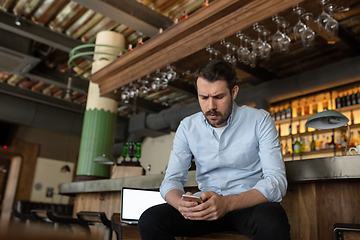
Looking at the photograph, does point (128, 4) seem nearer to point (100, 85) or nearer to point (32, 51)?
point (100, 85)

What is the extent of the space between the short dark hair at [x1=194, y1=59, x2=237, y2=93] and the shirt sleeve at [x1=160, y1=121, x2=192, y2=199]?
0.27 meters

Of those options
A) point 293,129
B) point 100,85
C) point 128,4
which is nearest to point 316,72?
point 293,129

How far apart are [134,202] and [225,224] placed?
708 mm

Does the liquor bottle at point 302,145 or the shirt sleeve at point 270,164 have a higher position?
the liquor bottle at point 302,145

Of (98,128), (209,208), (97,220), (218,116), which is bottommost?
(97,220)

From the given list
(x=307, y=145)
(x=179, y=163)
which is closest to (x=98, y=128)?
(x=307, y=145)

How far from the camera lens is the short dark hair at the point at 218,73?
1420 mm

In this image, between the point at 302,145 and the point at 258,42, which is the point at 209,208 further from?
the point at 302,145

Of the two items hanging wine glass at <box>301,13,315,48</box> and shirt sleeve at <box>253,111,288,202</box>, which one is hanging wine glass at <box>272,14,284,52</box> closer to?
hanging wine glass at <box>301,13,315,48</box>

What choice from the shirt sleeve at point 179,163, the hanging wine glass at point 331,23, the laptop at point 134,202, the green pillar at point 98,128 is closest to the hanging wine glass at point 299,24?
the hanging wine glass at point 331,23

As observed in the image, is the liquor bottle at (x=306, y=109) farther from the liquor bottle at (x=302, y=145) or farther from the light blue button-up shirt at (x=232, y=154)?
the light blue button-up shirt at (x=232, y=154)

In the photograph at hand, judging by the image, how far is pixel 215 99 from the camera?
1.43 meters

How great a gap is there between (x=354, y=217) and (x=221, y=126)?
2.71ft

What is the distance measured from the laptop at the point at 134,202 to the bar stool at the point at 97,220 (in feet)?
1.27
